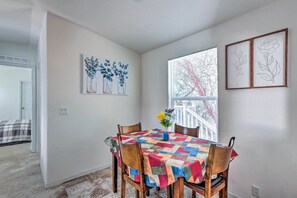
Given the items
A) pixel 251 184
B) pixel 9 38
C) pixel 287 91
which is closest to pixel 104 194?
pixel 251 184

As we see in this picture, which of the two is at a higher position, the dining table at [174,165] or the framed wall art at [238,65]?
the framed wall art at [238,65]

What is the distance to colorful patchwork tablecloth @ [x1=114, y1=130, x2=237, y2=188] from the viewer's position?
1133 mm

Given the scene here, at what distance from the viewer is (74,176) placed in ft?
7.78

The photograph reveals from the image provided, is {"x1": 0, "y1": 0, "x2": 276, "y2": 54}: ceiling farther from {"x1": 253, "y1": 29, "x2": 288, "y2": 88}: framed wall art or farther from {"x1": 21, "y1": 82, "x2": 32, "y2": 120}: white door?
{"x1": 21, "y1": 82, "x2": 32, "y2": 120}: white door

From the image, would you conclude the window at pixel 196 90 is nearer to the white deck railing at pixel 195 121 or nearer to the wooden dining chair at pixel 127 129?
the white deck railing at pixel 195 121

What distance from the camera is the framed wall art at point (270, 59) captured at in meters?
1.48

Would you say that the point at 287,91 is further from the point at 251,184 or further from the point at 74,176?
the point at 74,176

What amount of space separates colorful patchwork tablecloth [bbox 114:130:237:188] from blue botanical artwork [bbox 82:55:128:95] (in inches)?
59.2

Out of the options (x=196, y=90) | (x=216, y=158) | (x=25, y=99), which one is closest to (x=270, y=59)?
(x=196, y=90)

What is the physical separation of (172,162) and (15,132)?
5.04 m

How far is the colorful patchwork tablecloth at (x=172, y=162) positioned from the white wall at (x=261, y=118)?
56 centimetres

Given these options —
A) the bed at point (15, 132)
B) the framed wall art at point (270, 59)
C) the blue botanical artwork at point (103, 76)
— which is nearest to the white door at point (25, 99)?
the bed at point (15, 132)

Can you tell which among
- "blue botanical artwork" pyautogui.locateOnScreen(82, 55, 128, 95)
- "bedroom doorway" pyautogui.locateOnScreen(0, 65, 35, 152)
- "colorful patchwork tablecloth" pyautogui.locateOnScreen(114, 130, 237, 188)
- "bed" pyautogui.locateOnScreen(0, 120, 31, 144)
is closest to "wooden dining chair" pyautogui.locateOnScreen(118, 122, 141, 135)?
"colorful patchwork tablecloth" pyautogui.locateOnScreen(114, 130, 237, 188)

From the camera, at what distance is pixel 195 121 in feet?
7.92
